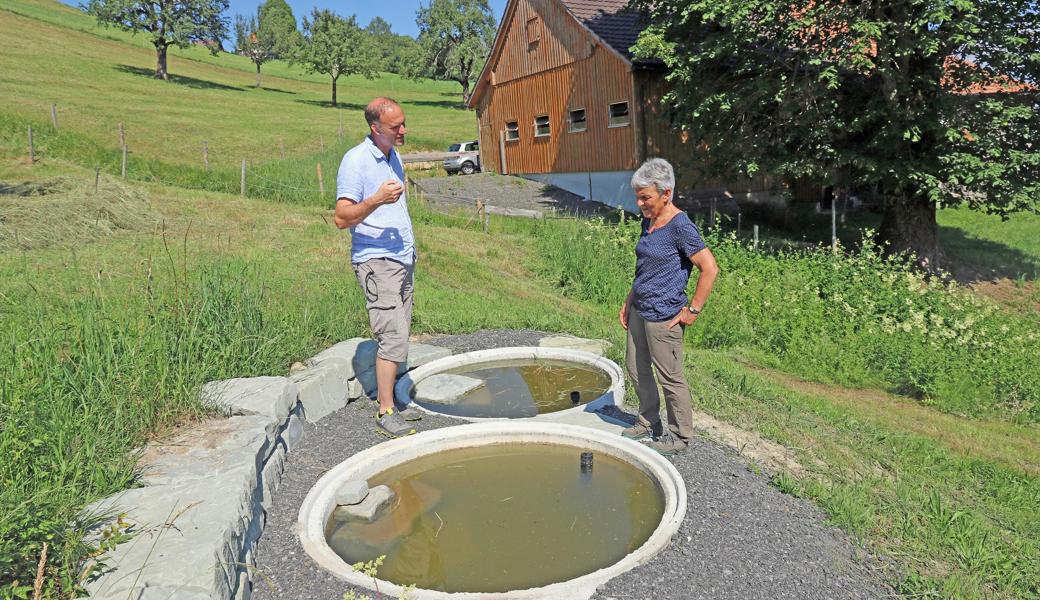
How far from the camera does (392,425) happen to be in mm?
4828

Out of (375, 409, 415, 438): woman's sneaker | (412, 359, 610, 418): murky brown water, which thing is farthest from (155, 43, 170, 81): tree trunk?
(375, 409, 415, 438): woman's sneaker

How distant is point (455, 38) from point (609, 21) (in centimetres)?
3988

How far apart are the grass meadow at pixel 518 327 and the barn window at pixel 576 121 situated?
6.60m

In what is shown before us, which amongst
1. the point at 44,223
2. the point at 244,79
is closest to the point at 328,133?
the point at 44,223

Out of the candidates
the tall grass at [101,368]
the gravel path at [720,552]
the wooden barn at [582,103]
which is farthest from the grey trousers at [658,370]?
the wooden barn at [582,103]

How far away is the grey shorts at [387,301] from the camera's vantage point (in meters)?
4.72

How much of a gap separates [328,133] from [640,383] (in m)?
31.6

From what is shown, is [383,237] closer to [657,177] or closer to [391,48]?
[657,177]

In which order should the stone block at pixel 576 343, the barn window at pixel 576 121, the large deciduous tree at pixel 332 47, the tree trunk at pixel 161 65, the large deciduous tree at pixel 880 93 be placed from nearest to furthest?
the stone block at pixel 576 343, the large deciduous tree at pixel 880 93, the barn window at pixel 576 121, the tree trunk at pixel 161 65, the large deciduous tree at pixel 332 47

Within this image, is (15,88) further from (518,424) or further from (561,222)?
(518,424)

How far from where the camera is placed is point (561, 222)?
14648 mm

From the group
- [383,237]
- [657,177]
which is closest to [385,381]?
[383,237]

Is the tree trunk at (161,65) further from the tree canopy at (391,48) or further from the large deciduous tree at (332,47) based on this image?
the tree canopy at (391,48)

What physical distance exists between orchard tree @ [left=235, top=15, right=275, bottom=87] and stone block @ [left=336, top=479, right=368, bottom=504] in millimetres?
57234
